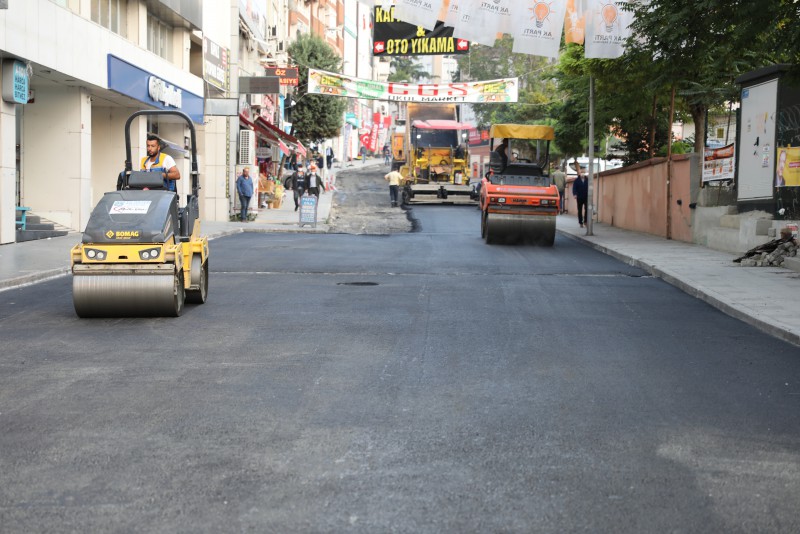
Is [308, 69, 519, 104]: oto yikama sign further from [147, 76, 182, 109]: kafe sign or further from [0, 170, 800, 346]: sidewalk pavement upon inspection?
[0, 170, 800, 346]: sidewalk pavement

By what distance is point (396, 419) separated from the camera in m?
6.46

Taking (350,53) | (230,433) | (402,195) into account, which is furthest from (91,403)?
(350,53)

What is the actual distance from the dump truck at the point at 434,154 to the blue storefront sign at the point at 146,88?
13850mm

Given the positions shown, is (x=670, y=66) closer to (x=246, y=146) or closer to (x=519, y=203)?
(x=519, y=203)

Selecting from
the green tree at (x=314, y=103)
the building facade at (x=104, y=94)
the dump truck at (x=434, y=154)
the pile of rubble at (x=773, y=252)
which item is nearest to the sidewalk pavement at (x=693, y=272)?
the pile of rubble at (x=773, y=252)

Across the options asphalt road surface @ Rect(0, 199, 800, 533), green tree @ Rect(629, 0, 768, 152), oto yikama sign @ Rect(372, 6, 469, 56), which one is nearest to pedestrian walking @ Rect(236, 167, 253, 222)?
oto yikama sign @ Rect(372, 6, 469, 56)

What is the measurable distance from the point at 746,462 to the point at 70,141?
23.0m

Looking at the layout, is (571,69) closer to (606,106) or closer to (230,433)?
(606,106)

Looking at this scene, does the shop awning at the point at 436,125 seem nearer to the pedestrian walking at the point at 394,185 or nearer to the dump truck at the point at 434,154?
the dump truck at the point at 434,154

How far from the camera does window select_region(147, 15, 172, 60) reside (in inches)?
1240

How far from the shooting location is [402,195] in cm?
4481

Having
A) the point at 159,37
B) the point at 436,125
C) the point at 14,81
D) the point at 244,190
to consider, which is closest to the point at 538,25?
the point at 14,81

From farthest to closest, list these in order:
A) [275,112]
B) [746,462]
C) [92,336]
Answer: [275,112]
[92,336]
[746,462]

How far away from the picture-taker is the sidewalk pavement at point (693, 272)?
39.2ft
